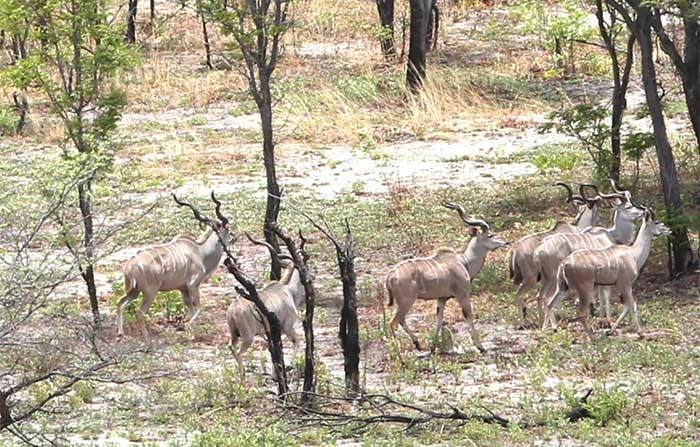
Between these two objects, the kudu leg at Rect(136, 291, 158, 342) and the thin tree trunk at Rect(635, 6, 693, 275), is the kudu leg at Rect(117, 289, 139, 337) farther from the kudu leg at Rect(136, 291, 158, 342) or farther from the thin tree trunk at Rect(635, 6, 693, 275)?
the thin tree trunk at Rect(635, 6, 693, 275)

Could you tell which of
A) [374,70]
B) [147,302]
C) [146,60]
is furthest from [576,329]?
[146,60]

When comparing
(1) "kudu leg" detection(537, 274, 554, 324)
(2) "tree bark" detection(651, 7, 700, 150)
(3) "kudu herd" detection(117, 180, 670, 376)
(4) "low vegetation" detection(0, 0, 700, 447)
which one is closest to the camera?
(4) "low vegetation" detection(0, 0, 700, 447)

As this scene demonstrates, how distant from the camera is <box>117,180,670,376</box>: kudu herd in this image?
13.0 m

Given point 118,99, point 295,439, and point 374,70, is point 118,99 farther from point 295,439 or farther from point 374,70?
point 374,70

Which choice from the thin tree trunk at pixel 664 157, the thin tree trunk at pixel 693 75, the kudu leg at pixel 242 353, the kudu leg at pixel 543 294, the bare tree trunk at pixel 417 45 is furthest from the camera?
the bare tree trunk at pixel 417 45

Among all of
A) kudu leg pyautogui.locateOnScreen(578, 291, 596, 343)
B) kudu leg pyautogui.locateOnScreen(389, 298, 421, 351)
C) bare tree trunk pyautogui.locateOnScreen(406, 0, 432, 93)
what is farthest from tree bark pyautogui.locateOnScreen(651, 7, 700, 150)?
bare tree trunk pyautogui.locateOnScreen(406, 0, 432, 93)

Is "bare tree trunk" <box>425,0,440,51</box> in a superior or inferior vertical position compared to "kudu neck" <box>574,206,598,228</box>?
superior

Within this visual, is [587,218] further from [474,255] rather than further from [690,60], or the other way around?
[690,60]

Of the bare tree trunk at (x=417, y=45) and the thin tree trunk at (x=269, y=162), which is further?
the bare tree trunk at (x=417, y=45)

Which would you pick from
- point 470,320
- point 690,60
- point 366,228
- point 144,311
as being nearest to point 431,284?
point 470,320

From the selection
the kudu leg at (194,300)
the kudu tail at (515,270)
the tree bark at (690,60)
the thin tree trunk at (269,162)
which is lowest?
the kudu leg at (194,300)

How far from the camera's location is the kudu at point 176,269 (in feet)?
47.4

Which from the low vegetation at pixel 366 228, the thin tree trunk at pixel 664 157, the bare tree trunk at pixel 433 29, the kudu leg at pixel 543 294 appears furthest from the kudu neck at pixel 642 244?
the bare tree trunk at pixel 433 29

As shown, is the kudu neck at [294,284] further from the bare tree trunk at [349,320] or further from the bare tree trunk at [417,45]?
the bare tree trunk at [417,45]
